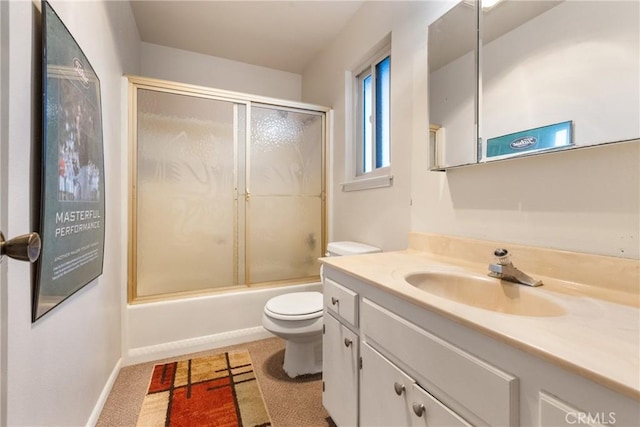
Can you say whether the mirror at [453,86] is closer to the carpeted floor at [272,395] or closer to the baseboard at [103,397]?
the carpeted floor at [272,395]

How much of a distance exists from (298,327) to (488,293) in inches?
40.0

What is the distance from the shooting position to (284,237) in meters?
2.49

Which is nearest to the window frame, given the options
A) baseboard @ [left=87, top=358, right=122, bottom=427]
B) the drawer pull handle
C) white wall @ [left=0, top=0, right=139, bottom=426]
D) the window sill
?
the window sill

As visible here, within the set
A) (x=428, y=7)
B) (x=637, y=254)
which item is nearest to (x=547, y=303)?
(x=637, y=254)

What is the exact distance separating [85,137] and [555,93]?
1814 millimetres

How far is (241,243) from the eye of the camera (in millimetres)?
2326

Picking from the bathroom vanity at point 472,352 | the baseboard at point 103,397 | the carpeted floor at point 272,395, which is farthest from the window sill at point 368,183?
the baseboard at point 103,397

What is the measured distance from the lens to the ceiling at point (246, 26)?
6.75ft

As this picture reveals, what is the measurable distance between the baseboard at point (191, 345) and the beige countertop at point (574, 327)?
1543mm

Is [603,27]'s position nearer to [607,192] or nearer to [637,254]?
[607,192]

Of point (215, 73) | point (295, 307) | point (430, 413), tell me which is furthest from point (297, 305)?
point (215, 73)

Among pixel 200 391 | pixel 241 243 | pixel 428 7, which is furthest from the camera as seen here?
pixel 241 243

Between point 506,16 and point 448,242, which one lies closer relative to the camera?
point 506,16

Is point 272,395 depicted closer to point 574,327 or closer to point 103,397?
point 103,397
